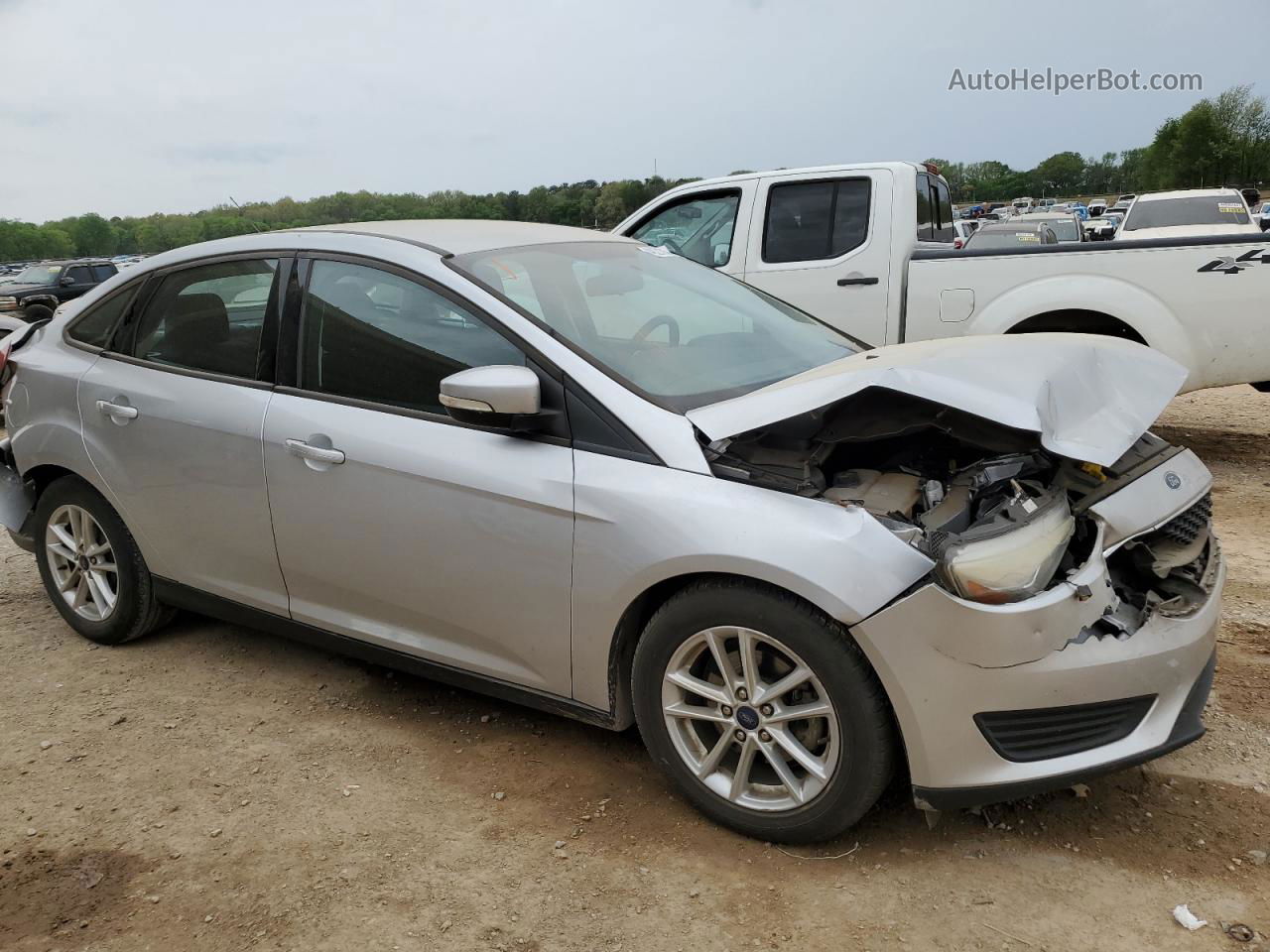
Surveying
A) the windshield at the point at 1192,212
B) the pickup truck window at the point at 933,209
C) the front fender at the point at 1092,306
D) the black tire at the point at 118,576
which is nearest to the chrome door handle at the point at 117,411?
the black tire at the point at 118,576

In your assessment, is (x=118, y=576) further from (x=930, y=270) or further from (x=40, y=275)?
(x=40, y=275)

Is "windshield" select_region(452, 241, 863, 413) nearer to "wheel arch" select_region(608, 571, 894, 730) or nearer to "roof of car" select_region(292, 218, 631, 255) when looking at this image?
"roof of car" select_region(292, 218, 631, 255)

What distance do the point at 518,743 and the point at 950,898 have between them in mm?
1494

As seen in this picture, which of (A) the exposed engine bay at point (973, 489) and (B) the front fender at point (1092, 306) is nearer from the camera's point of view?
(A) the exposed engine bay at point (973, 489)

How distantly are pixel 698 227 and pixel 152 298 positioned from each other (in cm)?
447

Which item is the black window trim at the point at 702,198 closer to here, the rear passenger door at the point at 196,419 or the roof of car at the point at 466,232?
the roof of car at the point at 466,232

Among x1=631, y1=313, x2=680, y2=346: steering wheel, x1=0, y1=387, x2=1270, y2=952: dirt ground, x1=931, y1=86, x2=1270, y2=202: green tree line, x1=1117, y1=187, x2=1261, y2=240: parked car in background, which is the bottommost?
x1=0, y1=387, x2=1270, y2=952: dirt ground

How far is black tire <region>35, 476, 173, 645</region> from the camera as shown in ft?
13.5

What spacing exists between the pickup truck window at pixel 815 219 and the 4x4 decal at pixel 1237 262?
2.15m

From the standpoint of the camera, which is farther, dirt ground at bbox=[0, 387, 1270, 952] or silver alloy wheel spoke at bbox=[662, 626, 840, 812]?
silver alloy wheel spoke at bbox=[662, 626, 840, 812]


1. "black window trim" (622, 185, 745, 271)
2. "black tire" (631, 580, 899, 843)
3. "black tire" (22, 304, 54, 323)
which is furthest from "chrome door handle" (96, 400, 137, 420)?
"black tire" (22, 304, 54, 323)

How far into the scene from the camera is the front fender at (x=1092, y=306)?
240 inches

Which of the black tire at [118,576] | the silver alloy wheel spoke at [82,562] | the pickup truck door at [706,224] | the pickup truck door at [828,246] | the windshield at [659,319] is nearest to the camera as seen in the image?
the windshield at [659,319]

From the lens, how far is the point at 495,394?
280 centimetres
